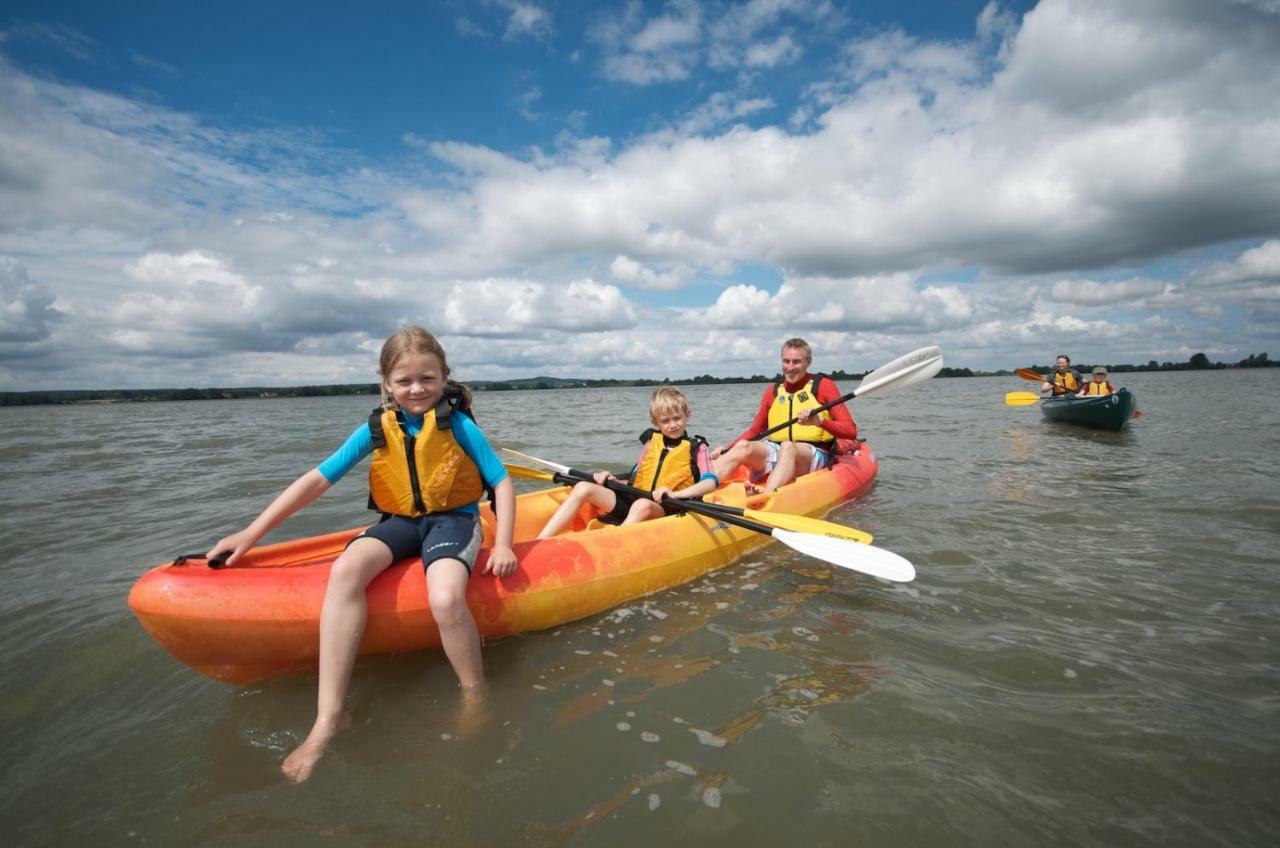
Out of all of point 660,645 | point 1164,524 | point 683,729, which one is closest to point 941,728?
point 683,729

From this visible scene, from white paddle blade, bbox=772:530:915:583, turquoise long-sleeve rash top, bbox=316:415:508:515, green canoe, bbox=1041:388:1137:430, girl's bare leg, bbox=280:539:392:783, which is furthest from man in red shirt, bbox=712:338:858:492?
green canoe, bbox=1041:388:1137:430

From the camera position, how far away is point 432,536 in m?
2.73

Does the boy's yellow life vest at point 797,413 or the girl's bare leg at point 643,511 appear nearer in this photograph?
the girl's bare leg at point 643,511

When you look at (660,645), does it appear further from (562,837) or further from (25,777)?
(25,777)

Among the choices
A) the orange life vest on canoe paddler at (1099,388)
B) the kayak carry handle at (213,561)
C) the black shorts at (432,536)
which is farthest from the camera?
the orange life vest on canoe paddler at (1099,388)

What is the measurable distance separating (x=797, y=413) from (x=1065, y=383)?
11.5 m

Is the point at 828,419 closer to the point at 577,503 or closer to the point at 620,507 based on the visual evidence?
the point at 620,507

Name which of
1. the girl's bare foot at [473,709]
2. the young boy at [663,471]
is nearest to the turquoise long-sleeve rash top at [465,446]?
the girl's bare foot at [473,709]

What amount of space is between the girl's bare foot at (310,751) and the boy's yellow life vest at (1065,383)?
16.6 m

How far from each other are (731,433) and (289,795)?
12567 millimetres

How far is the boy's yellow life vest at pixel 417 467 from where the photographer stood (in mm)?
2793

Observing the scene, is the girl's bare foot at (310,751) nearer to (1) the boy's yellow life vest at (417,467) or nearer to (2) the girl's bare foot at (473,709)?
(2) the girl's bare foot at (473,709)

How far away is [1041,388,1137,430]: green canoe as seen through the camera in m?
11.4

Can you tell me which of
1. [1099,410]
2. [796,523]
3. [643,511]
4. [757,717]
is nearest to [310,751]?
[757,717]
